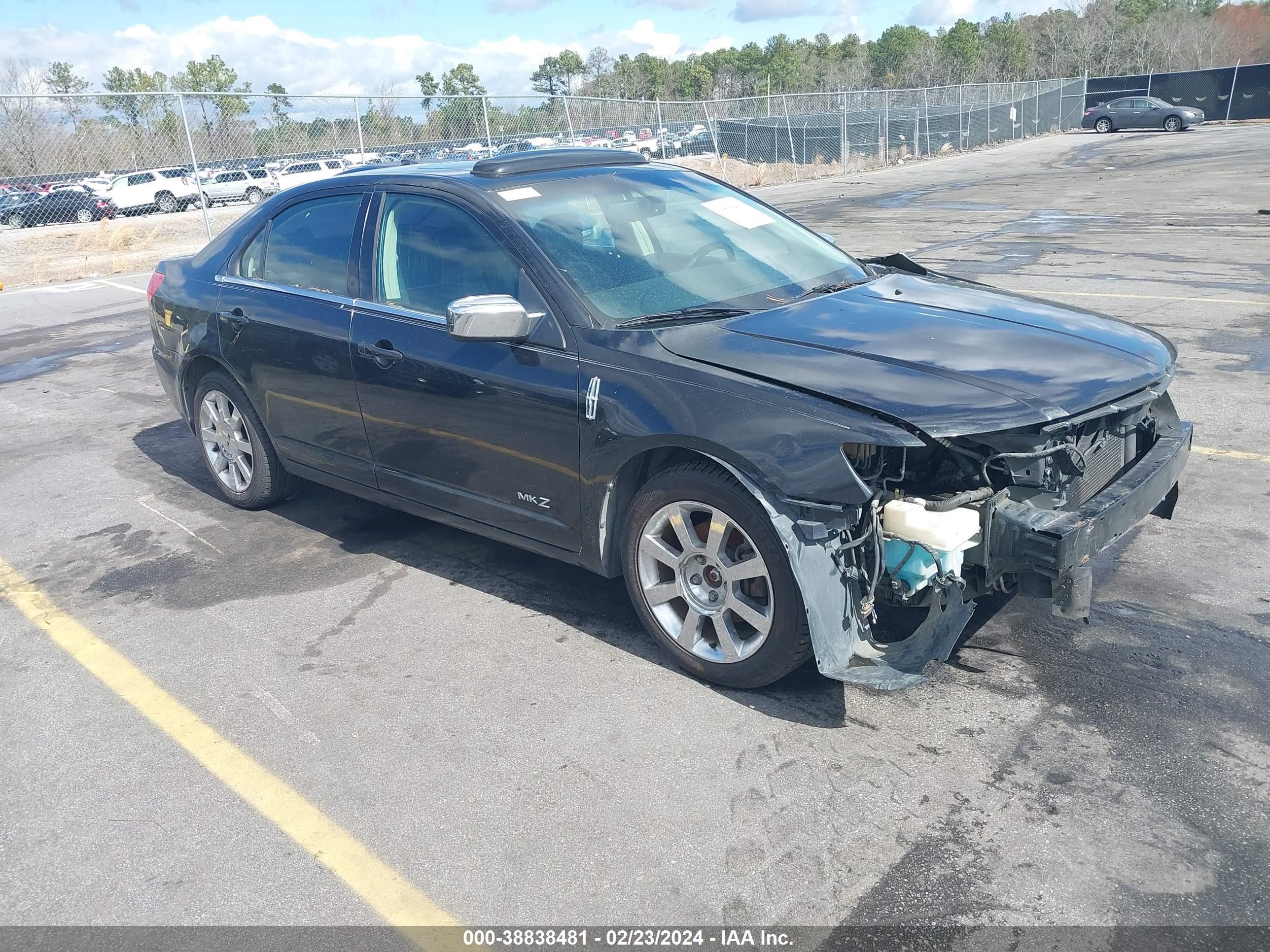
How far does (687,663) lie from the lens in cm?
368

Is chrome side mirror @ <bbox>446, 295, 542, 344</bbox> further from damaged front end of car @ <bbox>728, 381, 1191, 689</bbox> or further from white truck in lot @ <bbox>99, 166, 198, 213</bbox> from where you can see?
white truck in lot @ <bbox>99, 166, 198, 213</bbox>

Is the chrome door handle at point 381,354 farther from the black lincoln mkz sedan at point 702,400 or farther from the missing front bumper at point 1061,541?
the missing front bumper at point 1061,541

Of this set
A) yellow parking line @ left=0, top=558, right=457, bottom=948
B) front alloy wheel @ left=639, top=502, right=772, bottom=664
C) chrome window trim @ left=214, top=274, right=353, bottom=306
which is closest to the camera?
yellow parking line @ left=0, top=558, right=457, bottom=948

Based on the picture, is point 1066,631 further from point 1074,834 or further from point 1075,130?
point 1075,130

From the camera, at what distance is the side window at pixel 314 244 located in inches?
186

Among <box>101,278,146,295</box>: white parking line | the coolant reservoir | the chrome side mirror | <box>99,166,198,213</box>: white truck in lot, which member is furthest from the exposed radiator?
<box>99,166,198,213</box>: white truck in lot

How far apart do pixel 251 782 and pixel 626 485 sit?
5.11 ft

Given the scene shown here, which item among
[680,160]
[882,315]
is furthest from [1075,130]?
[882,315]

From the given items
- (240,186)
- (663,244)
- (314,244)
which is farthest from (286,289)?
(240,186)

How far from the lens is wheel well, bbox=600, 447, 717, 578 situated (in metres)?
3.59

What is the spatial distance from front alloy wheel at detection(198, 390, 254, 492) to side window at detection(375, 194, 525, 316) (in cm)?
149

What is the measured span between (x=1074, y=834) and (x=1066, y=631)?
1.21 m

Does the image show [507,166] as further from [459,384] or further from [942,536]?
[942,536]

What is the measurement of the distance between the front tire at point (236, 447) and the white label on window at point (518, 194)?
1968 millimetres
